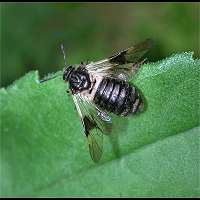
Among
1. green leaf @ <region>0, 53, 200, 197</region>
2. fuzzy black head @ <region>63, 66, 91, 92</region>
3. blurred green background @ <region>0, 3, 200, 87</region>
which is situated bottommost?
green leaf @ <region>0, 53, 200, 197</region>

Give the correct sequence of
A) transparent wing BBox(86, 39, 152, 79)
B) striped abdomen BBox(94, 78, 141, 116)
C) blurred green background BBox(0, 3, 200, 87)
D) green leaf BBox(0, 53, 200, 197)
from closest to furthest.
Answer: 1. green leaf BBox(0, 53, 200, 197)
2. striped abdomen BBox(94, 78, 141, 116)
3. transparent wing BBox(86, 39, 152, 79)
4. blurred green background BBox(0, 3, 200, 87)

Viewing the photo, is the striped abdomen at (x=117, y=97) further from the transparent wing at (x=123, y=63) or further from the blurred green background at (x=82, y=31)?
the blurred green background at (x=82, y=31)

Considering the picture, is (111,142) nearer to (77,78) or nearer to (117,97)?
(117,97)

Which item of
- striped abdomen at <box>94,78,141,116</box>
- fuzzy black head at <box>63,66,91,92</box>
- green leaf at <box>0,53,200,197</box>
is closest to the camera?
green leaf at <box>0,53,200,197</box>

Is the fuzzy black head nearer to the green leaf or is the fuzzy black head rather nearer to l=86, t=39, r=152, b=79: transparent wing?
l=86, t=39, r=152, b=79: transparent wing

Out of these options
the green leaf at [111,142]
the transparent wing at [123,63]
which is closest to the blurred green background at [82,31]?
the transparent wing at [123,63]

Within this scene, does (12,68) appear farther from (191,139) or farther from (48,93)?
(191,139)

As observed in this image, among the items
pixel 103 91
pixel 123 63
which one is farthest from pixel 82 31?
pixel 103 91

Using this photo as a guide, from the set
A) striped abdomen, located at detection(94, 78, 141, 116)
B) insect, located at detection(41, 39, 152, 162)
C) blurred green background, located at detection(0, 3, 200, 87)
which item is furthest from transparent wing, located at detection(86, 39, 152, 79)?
blurred green background, located at detection(0, 3, 200, 87)
